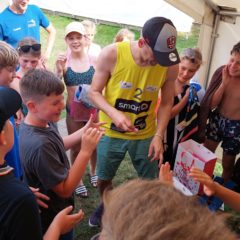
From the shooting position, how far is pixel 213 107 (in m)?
2.95

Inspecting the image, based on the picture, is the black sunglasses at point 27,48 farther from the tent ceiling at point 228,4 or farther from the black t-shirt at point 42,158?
the tent ceiling at point 228,4

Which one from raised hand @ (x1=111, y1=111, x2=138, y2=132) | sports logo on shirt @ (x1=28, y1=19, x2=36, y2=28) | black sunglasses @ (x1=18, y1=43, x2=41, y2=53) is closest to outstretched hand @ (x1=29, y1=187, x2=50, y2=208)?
raised hand @ (x1=111, y1=111, x2=138, y2=132)

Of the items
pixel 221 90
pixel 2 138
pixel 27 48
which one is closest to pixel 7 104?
pixel 2 138

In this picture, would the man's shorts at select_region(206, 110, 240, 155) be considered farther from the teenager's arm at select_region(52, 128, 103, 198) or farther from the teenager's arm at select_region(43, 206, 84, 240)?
the teenager's arm at select_region(43, 206, 84, 240)

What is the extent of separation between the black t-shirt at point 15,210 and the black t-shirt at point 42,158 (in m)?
0.35

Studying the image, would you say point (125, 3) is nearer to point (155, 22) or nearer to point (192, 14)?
point (192, 14)

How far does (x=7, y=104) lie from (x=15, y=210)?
38 centimetres

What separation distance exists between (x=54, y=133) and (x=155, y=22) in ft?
2.97

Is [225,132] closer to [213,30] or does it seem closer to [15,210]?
[213,30]

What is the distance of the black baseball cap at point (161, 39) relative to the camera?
1.89 m

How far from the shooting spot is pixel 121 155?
2.31m

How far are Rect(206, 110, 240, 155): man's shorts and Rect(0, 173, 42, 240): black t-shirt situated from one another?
227cm

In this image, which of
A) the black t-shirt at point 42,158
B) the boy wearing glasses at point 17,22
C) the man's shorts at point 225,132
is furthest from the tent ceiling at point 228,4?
the black t-shirt at point 42,158

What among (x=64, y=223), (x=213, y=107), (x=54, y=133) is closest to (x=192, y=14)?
(x=213, y=107)
